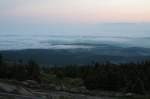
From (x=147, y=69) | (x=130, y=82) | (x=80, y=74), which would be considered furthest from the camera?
(x=80, y=74)

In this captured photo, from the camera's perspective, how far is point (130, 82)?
26500 millimetres

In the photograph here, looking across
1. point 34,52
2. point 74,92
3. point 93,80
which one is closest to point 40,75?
point 93,80

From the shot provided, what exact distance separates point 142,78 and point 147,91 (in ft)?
4.63

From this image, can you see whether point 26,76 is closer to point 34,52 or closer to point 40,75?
point 40,75

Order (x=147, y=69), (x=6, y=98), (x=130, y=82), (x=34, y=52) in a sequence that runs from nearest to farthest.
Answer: (x=6, y=98) < (x=130, y=82) < (x=147, y=69) < (x=34, y=52)

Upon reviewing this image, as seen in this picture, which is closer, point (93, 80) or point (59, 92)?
point (59, 92)

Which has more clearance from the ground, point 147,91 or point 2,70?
point 2,70

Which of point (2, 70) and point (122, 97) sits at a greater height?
point (2, 70)

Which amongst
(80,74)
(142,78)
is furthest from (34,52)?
(142,78)

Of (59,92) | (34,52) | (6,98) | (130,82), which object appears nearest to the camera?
(6,98)

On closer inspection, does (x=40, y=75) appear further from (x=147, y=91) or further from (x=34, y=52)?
(x=34, y=52)

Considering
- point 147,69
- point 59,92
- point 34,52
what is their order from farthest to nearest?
point 34,52, point 147,69, point 59,92

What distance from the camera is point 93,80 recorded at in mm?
27781

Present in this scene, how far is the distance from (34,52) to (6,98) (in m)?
79.3
